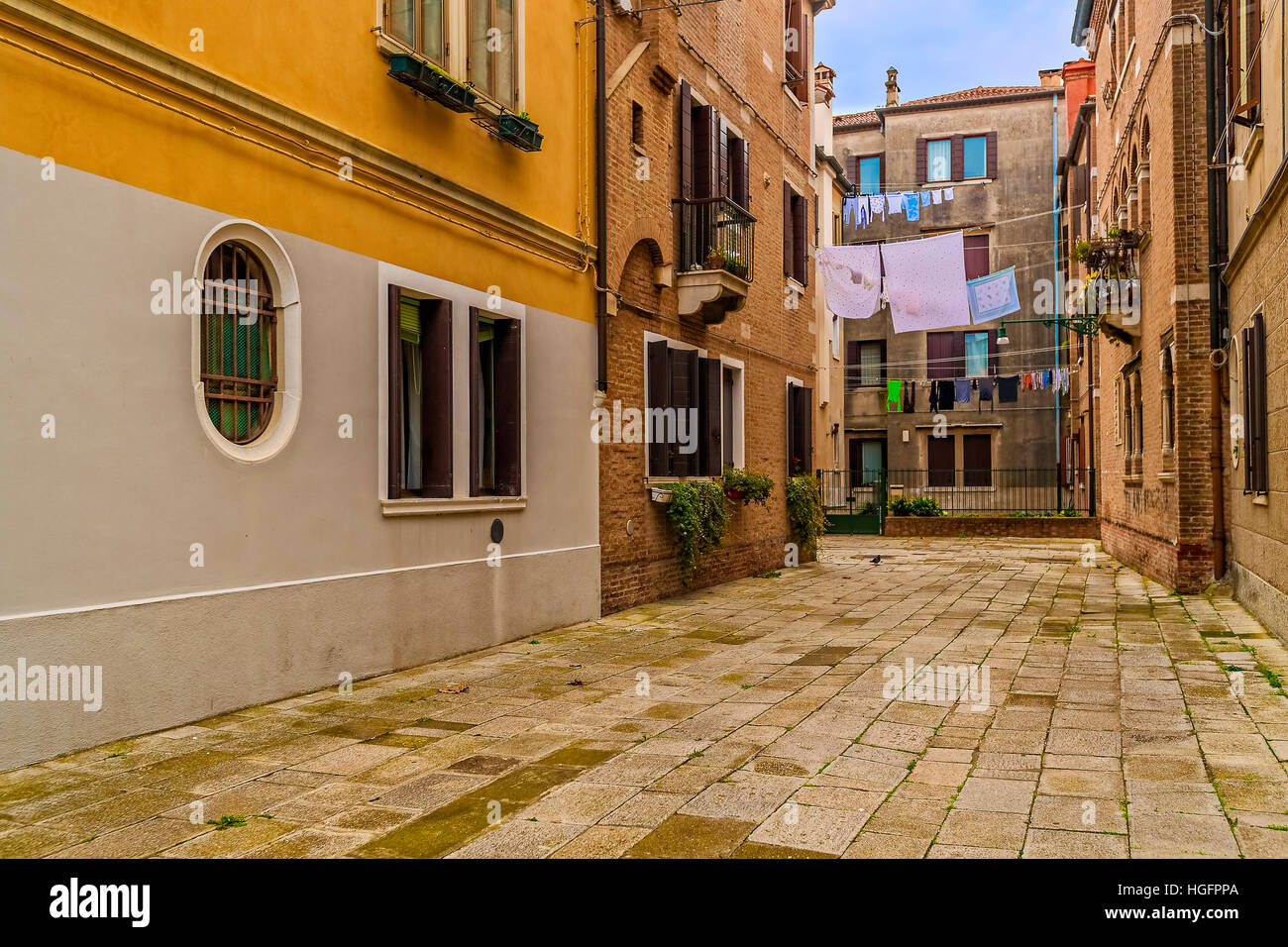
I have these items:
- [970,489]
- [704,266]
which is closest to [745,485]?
[704,266]

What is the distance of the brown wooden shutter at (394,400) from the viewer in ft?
26.1

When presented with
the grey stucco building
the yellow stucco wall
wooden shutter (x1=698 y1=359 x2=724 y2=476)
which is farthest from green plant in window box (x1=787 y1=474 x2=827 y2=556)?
the grey stucco building

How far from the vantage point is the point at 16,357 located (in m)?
5.16

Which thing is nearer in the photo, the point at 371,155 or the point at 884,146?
the point at 371,155

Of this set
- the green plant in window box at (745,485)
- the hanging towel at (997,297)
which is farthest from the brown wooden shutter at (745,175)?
the hanging towel at (997,297)

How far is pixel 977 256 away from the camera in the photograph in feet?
109

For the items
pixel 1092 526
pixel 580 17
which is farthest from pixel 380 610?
pixel 1092 526

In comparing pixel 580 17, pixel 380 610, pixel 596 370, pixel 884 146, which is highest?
pixel 884 146

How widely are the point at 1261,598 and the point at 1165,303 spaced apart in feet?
15.8

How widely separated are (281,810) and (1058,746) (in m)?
4.00

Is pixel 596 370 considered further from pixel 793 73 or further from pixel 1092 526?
pixel 1092 526

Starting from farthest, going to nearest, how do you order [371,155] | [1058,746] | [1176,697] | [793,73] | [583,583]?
[793,73]
[583,583]
[371,155]
[1176,697]
[1058,746]

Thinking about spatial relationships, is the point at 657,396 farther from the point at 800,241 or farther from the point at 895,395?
the point at 895,395

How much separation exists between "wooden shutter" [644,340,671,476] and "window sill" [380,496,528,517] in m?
2.90
